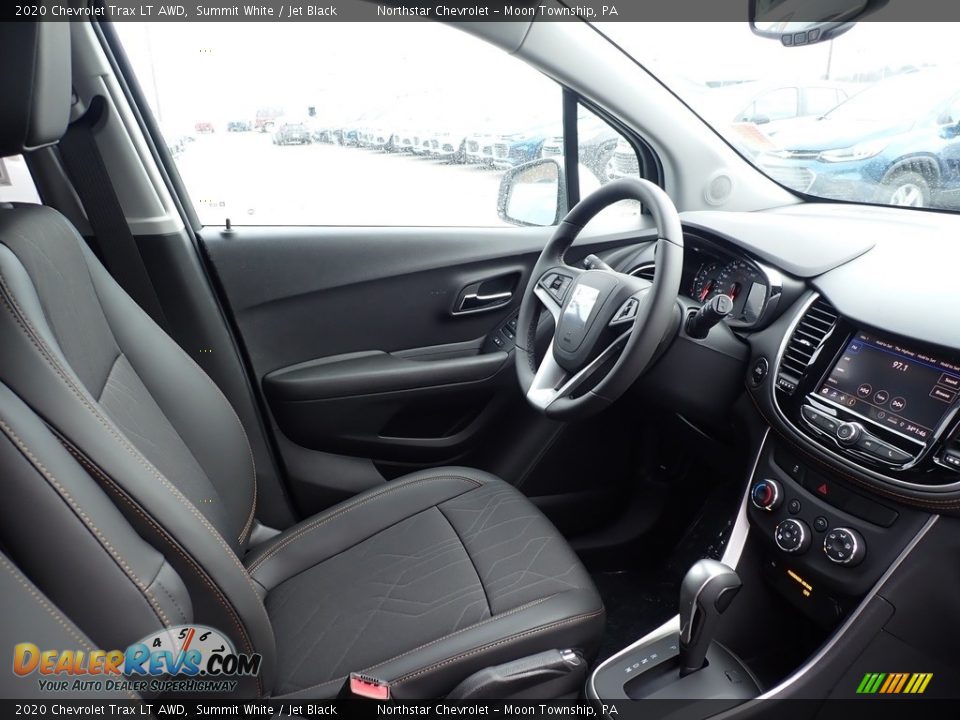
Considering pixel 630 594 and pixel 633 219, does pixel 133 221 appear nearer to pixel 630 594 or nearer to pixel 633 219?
pixel 633 219

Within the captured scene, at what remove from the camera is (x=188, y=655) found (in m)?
0.85

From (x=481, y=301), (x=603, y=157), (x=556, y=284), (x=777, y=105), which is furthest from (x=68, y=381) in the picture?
(x=777, y=105)

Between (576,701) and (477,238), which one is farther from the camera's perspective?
(477,238)

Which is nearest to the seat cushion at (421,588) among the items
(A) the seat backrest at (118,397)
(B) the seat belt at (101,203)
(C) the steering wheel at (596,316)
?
(A) the seat backrest at (118,397)

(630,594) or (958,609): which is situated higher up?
(958,609)

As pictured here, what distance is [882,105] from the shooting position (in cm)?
149


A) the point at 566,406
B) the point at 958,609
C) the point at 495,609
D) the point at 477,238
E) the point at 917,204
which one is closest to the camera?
the point at 958,609

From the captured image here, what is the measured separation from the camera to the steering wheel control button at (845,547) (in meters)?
1.06

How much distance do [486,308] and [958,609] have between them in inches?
47.7

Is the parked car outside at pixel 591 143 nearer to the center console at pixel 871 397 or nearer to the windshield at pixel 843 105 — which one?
the windshield at pixel 843 105

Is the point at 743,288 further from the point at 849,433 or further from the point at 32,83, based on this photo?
the point at 32,83

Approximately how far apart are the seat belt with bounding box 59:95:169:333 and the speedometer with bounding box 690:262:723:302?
47.7 inches

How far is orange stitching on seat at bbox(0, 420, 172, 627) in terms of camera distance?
716 mm

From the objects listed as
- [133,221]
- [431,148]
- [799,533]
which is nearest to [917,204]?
[799,533]
